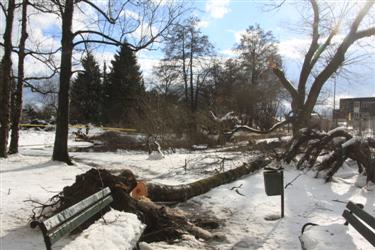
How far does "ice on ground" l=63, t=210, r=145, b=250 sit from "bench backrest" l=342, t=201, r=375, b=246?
2665 millimetres

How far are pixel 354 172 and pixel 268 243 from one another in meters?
7.92

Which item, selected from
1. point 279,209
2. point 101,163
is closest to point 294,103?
point 101,163

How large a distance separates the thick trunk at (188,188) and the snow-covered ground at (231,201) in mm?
187

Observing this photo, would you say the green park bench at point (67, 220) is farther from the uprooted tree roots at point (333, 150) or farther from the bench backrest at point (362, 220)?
the uprooted tree roots at point (333, 150)

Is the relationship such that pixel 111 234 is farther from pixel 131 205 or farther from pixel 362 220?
pixel 362 220

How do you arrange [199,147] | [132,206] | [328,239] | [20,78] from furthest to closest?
[199,147]
[20,78]
[132,206]
[328,239]

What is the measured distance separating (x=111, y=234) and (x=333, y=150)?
1006 centimetres

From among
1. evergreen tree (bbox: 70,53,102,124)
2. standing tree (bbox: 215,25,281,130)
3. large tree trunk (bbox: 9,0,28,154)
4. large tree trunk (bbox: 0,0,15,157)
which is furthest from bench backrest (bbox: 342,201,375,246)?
evergreen tree (bbox: 70,53,102,124)

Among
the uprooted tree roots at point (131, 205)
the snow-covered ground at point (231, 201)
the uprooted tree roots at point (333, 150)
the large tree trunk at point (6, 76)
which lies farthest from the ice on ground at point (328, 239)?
the large tree trunk at point (6, 76)

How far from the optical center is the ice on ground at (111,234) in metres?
5.39

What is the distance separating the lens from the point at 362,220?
5.39m

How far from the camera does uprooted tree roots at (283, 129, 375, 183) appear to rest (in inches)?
488

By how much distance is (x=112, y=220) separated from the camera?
21.5ft

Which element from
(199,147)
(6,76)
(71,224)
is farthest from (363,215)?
(199,147)
